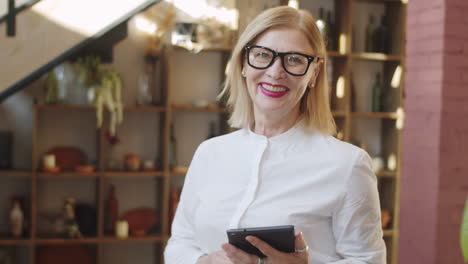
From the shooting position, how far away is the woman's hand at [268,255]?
4.23 feet

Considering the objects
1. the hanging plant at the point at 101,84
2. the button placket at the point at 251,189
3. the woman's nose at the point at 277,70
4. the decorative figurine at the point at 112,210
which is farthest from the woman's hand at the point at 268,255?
the decorative figurine at the point at 112,210

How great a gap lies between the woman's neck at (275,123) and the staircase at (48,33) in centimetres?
200

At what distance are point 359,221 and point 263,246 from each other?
0.84 feet

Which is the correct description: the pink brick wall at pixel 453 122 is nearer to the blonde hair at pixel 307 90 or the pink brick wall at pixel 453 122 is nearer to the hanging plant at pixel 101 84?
the blonde hair at pixel 307 90

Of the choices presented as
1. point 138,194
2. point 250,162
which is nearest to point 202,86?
point 138,194

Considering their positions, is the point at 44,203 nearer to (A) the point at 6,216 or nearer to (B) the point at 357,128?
(A) the point at 6,216

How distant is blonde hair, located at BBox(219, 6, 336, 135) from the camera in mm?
1438

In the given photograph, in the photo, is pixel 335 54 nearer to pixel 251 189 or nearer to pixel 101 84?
pixel 101 84

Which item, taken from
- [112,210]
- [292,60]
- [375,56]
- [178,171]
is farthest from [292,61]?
[375,56]

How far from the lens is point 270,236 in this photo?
4.18ft

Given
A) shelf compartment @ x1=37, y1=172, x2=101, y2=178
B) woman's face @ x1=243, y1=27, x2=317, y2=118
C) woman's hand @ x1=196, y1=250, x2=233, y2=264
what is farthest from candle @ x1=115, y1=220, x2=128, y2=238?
woman's face @ x1=243, y1=27, x2=317, y2=118

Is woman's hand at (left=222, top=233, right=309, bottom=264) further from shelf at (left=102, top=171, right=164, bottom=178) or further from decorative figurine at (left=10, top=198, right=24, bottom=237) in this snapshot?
decorative figurine at (left=10, top=198, right=24, bottom=237)

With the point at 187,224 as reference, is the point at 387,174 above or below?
below

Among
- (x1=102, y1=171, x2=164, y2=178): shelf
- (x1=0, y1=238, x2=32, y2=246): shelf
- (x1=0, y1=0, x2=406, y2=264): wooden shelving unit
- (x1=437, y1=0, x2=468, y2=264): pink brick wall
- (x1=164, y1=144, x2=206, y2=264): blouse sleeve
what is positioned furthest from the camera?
(x1=102, y1=171, x2=164, y2=178): shelf
